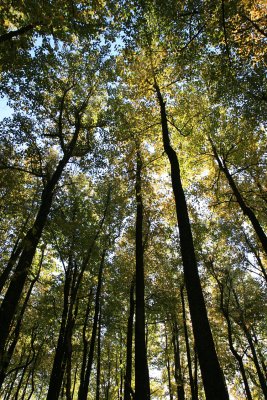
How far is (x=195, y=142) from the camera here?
17391mm

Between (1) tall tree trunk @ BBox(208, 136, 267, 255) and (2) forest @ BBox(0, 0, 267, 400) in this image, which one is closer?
(2) forest @ BBox(0, 0, 267, 400)

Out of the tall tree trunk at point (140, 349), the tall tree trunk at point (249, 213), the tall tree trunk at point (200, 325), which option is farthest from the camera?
the tall tree trunk at point (249, 213)

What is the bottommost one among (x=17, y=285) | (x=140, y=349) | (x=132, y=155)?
(x=140, y=349)

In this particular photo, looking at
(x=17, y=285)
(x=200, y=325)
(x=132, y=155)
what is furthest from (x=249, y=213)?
(x=17, y=285)

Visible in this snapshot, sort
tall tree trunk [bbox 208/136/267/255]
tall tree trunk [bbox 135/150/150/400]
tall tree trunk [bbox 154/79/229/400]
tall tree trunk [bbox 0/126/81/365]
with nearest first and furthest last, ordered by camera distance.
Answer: tall tree trunk [bbox 154/79/229/400] < tall tree trunk [bbox 0/126/81/365] < tall tree trunk [bbox 135/150/150/400] < tall tree trunk [bbox 208/136/267/255]

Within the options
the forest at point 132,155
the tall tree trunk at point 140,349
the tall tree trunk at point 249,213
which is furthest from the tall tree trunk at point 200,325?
the tall tree trunk at point 249,213

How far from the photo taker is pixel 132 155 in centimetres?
1658

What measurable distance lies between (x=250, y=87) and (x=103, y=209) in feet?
40.1

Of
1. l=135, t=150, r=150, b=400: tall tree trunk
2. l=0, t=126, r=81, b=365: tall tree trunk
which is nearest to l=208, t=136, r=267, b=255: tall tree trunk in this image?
l=135, t=150, r=150, b=400: tall tree trunk

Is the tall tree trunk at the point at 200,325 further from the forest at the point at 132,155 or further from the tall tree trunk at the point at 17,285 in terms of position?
the tall tree trunk at the point at 17,285

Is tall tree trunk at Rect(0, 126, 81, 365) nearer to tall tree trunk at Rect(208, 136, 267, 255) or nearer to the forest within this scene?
the forest

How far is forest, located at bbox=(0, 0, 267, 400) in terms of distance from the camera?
956cm

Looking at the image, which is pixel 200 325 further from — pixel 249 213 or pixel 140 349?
pixel 249 213

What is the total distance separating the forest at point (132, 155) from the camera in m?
9.56
